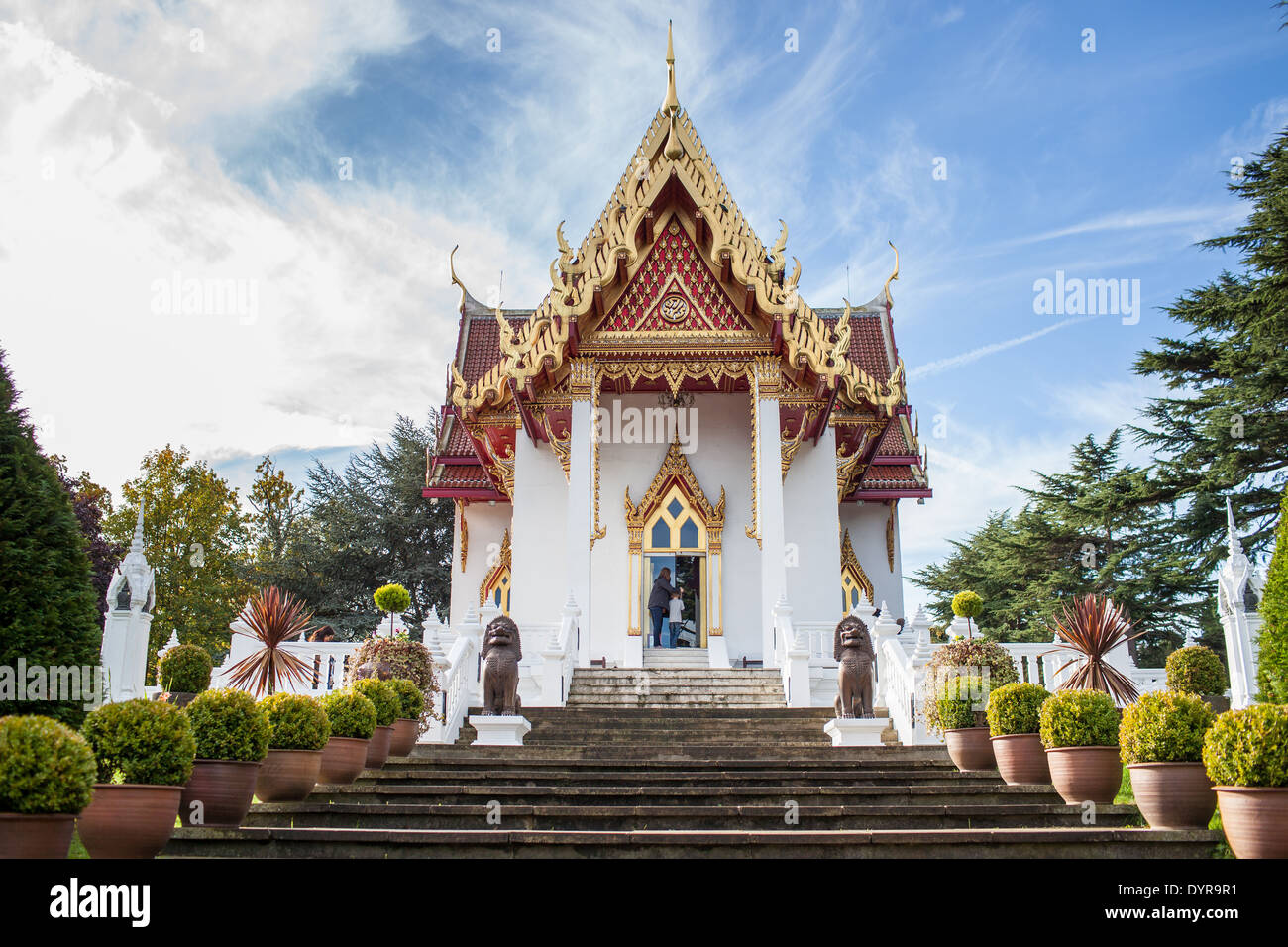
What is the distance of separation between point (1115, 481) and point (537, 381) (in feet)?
41.3

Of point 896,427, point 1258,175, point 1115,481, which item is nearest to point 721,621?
point 896,427

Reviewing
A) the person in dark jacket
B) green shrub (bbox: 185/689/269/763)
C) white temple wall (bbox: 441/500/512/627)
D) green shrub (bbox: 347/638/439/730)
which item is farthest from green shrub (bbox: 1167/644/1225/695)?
white temple wall (bbox: 441/500/512/627)

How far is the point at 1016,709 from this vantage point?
282 inches

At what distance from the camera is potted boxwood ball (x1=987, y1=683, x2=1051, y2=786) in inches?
281

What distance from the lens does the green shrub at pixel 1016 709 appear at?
7148 millimetres

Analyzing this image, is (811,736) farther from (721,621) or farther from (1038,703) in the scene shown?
(721,621)

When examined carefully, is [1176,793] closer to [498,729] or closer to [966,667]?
[966,667]

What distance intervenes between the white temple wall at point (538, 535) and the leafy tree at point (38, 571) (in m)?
9.01

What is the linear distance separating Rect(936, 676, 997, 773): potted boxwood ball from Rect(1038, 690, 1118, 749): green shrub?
1.39 m

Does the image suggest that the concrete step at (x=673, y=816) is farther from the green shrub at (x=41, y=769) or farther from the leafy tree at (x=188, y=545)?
the leafy tree at (x=188, y=545)

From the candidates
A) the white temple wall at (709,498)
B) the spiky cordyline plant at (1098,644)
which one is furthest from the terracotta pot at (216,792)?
the white temple wall at (709,498)

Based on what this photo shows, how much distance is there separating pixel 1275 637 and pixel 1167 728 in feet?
3.80

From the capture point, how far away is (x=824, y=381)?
48.3 ft
